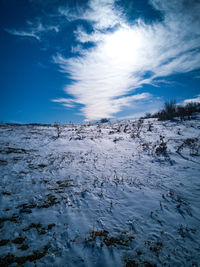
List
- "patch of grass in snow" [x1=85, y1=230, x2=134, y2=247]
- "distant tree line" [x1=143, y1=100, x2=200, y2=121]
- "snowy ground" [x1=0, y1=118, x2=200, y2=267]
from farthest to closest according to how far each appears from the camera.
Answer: "distant tree line" [x1=143, y1=100, x2=200, y2=121] → "patch of grass in snow" [x1=85, y1=230, x2=134, y2=247] → "snowy ground" [x1=0, y1=118, x2=200, y2=267]

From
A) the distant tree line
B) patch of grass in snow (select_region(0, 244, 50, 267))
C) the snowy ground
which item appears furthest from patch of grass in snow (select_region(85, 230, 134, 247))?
the distant tree line

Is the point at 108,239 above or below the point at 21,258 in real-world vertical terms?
below

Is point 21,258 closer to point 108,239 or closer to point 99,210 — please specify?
point 108,239

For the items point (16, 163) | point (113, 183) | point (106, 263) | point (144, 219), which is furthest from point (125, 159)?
point (16, 163)

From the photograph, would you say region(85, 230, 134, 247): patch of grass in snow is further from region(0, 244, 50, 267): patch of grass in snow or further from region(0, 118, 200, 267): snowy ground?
region(0, 244, 50, 267): patch of grass in snow

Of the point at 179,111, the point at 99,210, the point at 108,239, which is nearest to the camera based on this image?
the point at 108,239

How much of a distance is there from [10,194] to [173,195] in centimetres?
495

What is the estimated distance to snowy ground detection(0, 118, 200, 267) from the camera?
7.58 ft

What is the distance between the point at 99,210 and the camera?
3404 mm

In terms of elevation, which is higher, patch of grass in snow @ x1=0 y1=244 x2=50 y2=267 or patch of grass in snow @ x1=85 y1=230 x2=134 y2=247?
patch of grass in snow @ x1=0 y1=244 x2=50 y2=267

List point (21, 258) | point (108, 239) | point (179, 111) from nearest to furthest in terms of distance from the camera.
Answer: point (21, 258) → point (108, 239) → point (179, 111)

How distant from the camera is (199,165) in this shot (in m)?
5.71

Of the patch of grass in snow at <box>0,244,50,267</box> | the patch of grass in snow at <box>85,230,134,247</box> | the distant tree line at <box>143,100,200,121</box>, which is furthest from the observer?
the distant tree line at <box>143,100,200,121</box>

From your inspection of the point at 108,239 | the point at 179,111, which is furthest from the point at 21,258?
the point at 179,111
